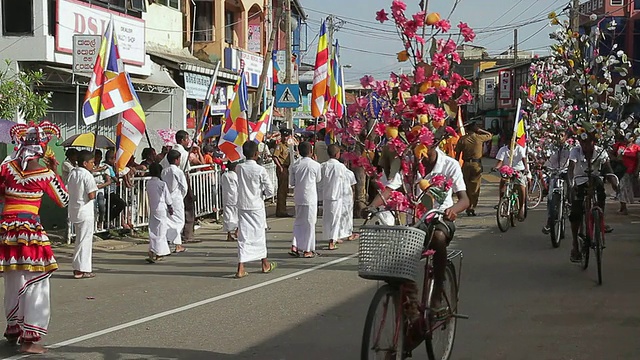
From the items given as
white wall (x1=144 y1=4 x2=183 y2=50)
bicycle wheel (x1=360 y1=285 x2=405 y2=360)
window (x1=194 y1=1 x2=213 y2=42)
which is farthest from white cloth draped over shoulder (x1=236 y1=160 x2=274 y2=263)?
window (x1=194 y1=1 x2=213 y2=42)

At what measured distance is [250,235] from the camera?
11.0m

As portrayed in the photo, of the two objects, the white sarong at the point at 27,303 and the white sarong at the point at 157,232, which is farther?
the white sarong at the point at 157,232

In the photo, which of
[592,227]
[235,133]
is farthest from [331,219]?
[592,227]

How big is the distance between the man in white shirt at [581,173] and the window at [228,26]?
23.4 metres

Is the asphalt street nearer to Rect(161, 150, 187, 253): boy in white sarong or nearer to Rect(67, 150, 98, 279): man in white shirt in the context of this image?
Rect(67, 150, 98, 279): man in white shirt

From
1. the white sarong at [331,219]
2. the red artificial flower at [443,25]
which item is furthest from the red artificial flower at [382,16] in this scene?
the white sarong at [331,219]

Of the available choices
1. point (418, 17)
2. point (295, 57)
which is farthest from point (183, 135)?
point (295, 57)

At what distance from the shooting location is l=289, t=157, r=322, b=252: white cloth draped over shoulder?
1263 cm

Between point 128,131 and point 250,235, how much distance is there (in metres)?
2.96

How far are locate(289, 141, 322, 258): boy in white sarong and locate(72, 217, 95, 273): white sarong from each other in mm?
3182

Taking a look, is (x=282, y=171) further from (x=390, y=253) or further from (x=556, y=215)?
(x=390, y=253)

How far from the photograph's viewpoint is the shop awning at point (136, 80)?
18656mm

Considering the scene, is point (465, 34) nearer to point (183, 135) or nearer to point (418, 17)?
Answer: point (418, 17)

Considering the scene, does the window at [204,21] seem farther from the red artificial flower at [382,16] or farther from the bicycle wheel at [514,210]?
the red artificial flower at [382,16]
